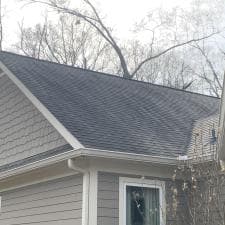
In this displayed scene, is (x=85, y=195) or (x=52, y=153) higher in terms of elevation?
(x=52, y=153)

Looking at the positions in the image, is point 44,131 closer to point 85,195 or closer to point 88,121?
point 88,121

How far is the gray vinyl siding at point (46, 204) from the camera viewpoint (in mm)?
9383

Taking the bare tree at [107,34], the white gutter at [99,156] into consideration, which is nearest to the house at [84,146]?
the white gutter at [99,156]

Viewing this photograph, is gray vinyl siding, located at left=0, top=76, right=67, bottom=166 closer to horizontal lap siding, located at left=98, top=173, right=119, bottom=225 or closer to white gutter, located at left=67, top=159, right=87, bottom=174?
white gutter, located at left=67, top=159, right=87, bottom=174

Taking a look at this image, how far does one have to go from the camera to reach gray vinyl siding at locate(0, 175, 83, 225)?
30.8ft

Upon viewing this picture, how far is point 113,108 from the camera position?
11805mm

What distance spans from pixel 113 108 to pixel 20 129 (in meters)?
2.39

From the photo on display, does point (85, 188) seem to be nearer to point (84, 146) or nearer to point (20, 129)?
point (84, 146)

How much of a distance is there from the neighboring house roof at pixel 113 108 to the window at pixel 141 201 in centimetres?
63

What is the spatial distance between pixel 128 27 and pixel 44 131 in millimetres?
A: 20969

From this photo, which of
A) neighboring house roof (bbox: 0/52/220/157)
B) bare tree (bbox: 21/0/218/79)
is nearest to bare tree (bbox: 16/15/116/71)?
bare tree (bbox: 21/0/218/79)

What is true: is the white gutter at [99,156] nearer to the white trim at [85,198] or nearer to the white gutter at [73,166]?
the white gutter at [73,166]

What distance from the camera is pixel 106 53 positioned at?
29844 mm

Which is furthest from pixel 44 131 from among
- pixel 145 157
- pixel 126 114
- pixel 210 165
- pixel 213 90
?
pixel 213 90
